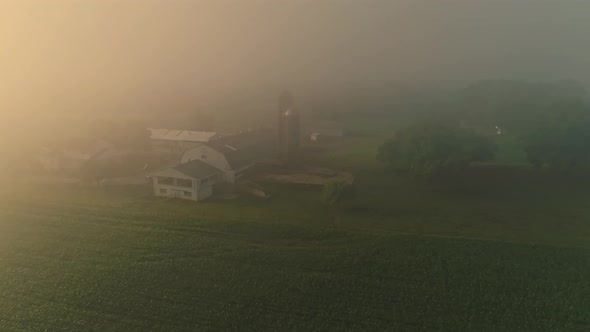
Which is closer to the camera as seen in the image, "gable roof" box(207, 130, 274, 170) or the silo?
"gable roof" box(207, 130, 274, 170)

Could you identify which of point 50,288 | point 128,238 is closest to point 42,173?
point 128,238

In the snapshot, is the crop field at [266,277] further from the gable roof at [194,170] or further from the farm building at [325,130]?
the farm building at [325,130]

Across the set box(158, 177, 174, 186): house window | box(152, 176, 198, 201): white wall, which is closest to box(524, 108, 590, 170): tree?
box(152, 176, 198, 201): white wall

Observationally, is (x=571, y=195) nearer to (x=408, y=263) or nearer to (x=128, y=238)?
(x=408, y=263)

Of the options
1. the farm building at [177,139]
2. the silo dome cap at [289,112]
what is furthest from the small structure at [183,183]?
the farm building at [177,139]

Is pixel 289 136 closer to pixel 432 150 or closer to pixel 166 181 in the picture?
pixel 166 181

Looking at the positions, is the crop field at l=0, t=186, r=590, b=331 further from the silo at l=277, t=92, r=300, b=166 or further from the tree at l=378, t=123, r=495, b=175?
the silo at l=277, t=92, r=300, b=166

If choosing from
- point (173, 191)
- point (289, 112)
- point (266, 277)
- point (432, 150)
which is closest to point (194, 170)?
point (173, 191)
